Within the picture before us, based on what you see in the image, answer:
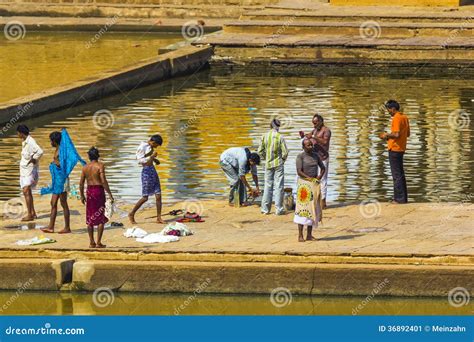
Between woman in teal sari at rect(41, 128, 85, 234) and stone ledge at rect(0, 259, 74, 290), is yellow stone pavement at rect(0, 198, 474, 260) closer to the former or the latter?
woman in teal sari at rect(41, 128, 85, 234)

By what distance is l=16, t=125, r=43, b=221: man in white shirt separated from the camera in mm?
21047

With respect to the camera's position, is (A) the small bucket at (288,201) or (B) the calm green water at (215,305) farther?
(A) the small bucket at (288,201)

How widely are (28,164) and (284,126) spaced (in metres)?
9.93

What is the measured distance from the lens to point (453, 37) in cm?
3872

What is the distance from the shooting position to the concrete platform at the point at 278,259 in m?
18.2

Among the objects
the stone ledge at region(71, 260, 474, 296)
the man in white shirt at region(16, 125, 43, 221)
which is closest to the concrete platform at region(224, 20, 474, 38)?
the man in white shirt at region(16, 125, 43, 221)

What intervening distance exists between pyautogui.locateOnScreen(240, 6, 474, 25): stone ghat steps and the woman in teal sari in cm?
2103

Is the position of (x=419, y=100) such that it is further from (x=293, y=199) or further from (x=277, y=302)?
(x=277, y=302)

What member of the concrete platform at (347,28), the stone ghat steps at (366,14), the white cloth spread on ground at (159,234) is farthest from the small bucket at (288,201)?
the stone ghat steps at (366,14)

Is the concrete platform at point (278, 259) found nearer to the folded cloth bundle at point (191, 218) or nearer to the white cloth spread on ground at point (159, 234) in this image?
the white cloth spread on ground at point (159, 234)

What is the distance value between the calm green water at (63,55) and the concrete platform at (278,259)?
1436 centimetres

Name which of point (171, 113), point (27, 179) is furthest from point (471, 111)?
point (27, 179)

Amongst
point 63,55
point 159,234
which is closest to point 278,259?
point 159,234

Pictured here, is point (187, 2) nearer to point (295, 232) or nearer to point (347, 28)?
point (347, 28)
